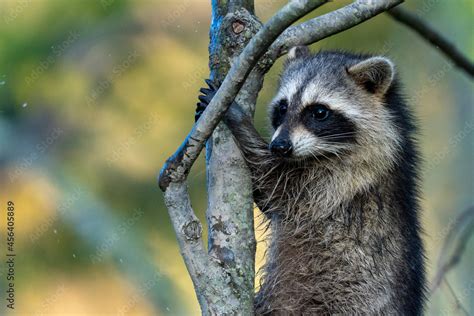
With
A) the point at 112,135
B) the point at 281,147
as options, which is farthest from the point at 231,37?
the point at 112,135

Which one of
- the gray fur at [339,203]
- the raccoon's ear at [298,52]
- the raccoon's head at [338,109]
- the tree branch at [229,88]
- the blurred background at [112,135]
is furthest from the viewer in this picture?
the blurred background at [112,135]

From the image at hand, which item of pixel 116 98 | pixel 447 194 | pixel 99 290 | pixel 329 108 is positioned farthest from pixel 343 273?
pixel 447 194

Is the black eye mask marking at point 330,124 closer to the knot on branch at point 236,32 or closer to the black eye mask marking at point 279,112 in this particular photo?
the black eye mask marking at point 279,112

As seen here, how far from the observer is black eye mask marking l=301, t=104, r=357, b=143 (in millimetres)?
4699

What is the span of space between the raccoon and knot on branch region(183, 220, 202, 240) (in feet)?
2.82

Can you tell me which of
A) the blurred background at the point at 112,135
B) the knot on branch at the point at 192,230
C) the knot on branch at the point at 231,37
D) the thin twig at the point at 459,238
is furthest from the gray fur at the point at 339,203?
the blurred background at the point at 112,135

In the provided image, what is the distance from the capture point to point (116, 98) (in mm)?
7973

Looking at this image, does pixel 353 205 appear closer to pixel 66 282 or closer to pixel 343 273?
pixel 343 273

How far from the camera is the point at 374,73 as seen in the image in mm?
4812

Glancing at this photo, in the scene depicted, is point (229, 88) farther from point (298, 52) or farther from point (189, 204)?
point (298, 52)

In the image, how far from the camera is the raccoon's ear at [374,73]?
4754 millimetres

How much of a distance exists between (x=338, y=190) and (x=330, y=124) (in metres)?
0.45

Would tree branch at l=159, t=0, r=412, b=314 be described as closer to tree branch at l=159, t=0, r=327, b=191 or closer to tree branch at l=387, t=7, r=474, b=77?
tree branch at l=159, t=0, r=327, b=191

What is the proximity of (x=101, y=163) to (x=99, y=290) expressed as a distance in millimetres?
1337
